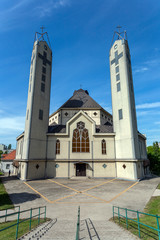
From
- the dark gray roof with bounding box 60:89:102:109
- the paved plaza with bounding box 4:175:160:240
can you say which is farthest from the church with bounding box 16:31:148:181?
the paved plaza with bounding box 4:175:160:240

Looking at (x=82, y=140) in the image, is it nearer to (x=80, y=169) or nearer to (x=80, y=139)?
(x=80, y=139)

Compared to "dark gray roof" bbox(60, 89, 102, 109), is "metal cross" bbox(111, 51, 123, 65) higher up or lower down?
higher up

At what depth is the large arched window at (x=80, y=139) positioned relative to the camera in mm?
27875

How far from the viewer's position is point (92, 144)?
91.9ft

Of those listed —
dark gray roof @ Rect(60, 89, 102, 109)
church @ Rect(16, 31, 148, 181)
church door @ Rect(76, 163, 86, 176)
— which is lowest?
church door @ Rect(76, 163, 86, 176)

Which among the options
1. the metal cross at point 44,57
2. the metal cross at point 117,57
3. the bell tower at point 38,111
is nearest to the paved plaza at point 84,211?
the bell tower at point 38,111

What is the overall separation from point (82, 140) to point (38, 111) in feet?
35.5

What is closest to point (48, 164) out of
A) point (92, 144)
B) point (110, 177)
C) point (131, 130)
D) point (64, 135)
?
point (64, 135)

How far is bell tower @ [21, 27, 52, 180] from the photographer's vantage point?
25.4 meters

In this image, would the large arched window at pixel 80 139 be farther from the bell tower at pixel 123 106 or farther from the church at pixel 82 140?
the bell tower at pixel 123 106

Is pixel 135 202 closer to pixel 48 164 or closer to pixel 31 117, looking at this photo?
pixel 48 164

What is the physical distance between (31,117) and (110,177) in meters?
19.2

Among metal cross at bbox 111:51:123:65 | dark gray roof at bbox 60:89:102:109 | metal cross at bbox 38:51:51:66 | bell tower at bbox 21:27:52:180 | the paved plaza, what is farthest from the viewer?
dark gray roof at bbox 60:89:102:109

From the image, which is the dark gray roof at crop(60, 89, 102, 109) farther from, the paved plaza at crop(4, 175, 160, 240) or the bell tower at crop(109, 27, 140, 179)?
the paved plaza at crop(4, 175, 160, 240)
